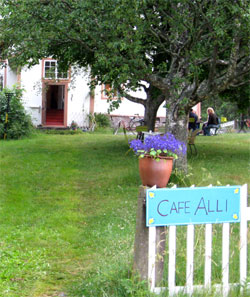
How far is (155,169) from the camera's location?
841cm

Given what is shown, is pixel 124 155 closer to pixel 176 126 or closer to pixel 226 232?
pixel 176 126

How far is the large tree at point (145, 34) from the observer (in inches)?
374

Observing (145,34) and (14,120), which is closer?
(145,34)

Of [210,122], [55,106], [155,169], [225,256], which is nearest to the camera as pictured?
[225,256]

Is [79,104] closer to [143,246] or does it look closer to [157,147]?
[157,147]

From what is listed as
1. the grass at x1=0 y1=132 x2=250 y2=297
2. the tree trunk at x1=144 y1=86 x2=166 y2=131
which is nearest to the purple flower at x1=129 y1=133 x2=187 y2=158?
the grass at x1=0 y1=132 x2=250 y2=297

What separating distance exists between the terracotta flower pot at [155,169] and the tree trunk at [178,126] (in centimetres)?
251

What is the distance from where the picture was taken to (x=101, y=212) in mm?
8141

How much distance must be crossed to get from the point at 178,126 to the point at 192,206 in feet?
23.5

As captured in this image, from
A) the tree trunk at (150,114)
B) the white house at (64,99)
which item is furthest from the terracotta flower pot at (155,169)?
the white house at (64,99)

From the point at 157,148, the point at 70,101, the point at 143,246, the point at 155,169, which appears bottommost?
the point at 143,246

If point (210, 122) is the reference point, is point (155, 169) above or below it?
below

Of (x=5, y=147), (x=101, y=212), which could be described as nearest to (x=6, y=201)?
(x=101, y=212)

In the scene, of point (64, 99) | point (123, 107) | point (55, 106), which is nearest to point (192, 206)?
point (123, 107)
